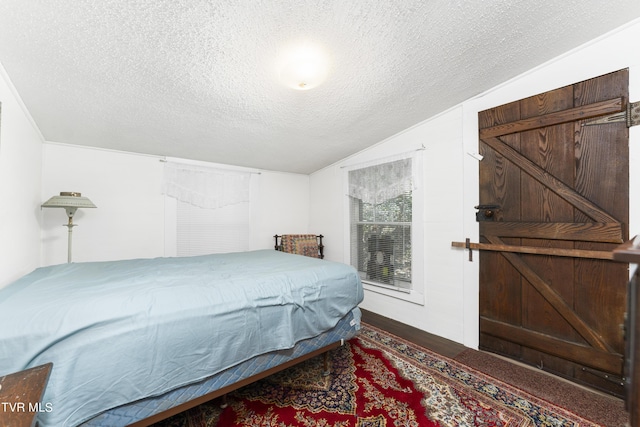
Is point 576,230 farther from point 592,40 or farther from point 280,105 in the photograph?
point 280,105

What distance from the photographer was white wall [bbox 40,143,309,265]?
252cm

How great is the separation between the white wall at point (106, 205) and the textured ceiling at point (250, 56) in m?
0.22

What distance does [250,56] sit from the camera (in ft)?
5.46

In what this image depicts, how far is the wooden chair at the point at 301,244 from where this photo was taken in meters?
3.83

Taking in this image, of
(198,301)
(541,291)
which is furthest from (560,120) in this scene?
(198,301)

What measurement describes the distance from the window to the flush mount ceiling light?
1593 millimetres

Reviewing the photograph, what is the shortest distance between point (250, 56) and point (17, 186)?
6.17 ft

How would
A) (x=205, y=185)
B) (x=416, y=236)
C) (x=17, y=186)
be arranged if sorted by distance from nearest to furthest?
1. (x=17, y=186)
2. (x=416, y=236)
3. (x=205, y=185)

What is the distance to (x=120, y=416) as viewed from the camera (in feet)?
3.64

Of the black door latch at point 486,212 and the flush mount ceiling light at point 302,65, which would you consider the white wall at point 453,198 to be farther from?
the flush mount ceiling light at point 302,65

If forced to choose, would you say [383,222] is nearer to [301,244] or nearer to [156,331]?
[301,244]

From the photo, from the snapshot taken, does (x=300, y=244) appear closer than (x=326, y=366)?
No

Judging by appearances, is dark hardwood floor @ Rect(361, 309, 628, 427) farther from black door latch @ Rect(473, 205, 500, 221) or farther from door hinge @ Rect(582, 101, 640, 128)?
door hinge @ Rect(582, 101, 640, 128)

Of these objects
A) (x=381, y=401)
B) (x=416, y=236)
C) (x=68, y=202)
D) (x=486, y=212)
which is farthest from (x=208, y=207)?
(x=486, y=212)
